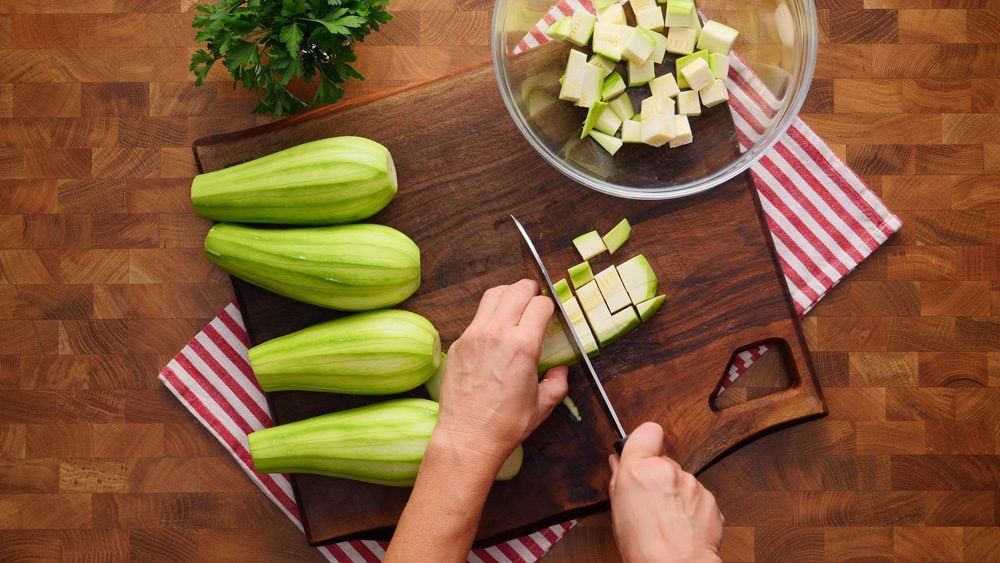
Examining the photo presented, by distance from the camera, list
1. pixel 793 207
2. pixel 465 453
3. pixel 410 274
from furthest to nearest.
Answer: pixel 793 207 → pixel 410 274 → pixel 465 453

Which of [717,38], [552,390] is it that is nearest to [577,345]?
[552,390]

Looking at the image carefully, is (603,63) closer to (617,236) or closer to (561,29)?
(561,29)

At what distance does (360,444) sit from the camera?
6.80 feet

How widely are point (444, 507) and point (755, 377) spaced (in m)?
1.02

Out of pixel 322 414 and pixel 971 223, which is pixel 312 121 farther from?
pixel 971 223

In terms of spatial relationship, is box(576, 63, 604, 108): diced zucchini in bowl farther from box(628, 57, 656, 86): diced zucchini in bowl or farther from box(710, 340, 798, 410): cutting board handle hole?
box(710, 340, 798, 410): cutting board handle hole

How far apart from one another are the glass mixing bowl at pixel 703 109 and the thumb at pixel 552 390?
0.52 metres

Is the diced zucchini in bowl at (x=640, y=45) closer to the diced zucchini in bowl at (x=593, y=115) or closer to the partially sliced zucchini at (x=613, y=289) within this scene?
the diced zucchini in bowl at (x=593, y=115)

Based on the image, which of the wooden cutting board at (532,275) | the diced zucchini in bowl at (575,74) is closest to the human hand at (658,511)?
the wooden cutting board at (532,275)

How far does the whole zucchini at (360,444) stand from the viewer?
2.06 meters

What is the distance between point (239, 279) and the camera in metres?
2.21

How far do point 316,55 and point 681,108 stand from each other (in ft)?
3.29

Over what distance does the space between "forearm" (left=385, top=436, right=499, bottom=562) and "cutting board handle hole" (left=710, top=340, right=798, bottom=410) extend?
80cm

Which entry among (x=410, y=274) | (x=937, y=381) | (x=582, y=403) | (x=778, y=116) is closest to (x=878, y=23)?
(x=778, y=116)
